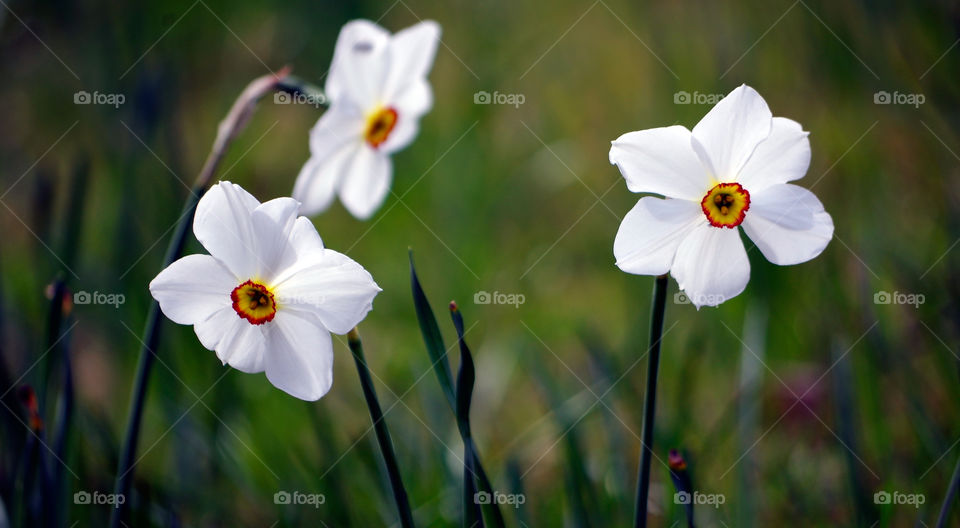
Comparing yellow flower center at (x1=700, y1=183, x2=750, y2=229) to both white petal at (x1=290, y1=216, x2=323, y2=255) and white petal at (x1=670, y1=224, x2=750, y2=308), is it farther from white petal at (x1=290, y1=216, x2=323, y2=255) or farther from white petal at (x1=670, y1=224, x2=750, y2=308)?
white petal at (x1=290, y1=216, x2=323, y2=255)

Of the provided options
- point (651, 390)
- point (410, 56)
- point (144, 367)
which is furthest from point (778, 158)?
point (144, 367)

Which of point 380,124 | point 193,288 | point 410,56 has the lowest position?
point 193,288

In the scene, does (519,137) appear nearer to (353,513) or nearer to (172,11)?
(172,11)

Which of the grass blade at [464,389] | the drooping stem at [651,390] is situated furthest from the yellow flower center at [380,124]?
the drooping stem at [651,390]

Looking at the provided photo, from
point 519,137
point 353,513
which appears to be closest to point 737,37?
point 519,137

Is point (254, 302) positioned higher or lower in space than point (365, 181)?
lower

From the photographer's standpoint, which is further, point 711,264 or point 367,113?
point 367,113

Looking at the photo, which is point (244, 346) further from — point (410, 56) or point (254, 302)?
point (410, 56)
